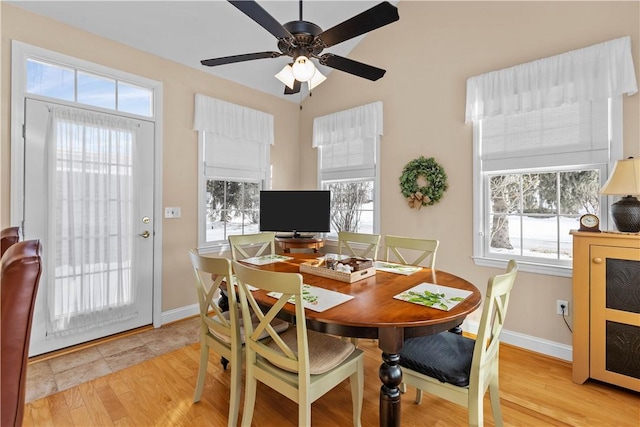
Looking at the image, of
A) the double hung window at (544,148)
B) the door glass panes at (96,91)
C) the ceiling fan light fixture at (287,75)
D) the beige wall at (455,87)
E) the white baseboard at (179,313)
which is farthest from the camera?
the white baseboard at (179,313)

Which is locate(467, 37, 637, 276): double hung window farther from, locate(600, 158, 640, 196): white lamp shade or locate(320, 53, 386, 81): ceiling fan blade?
locate(320, 53, 386, 81): ceiling fan blade

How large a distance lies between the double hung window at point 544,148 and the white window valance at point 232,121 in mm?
2408

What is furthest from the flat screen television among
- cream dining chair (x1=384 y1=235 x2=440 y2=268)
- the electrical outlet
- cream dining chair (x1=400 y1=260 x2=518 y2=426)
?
the electrical outlet

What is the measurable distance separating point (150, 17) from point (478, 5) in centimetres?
302

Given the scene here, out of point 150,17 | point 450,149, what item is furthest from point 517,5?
point 150,17

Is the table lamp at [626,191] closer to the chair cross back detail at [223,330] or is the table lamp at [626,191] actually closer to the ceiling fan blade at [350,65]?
the ceiling fan blade at [350,65]

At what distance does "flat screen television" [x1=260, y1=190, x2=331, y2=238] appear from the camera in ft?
12.1

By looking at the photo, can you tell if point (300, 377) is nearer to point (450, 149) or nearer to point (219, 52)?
point (450, 149)

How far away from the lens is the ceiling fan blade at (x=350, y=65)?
6.33 feet

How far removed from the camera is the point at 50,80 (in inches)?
99.3

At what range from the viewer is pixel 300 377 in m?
1.41

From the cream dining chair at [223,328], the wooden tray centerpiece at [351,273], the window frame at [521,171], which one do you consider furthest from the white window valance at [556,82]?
the cream dining chair at [223,328]

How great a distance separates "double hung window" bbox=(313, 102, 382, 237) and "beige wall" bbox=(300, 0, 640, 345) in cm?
13

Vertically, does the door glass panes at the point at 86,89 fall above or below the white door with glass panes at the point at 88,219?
above
